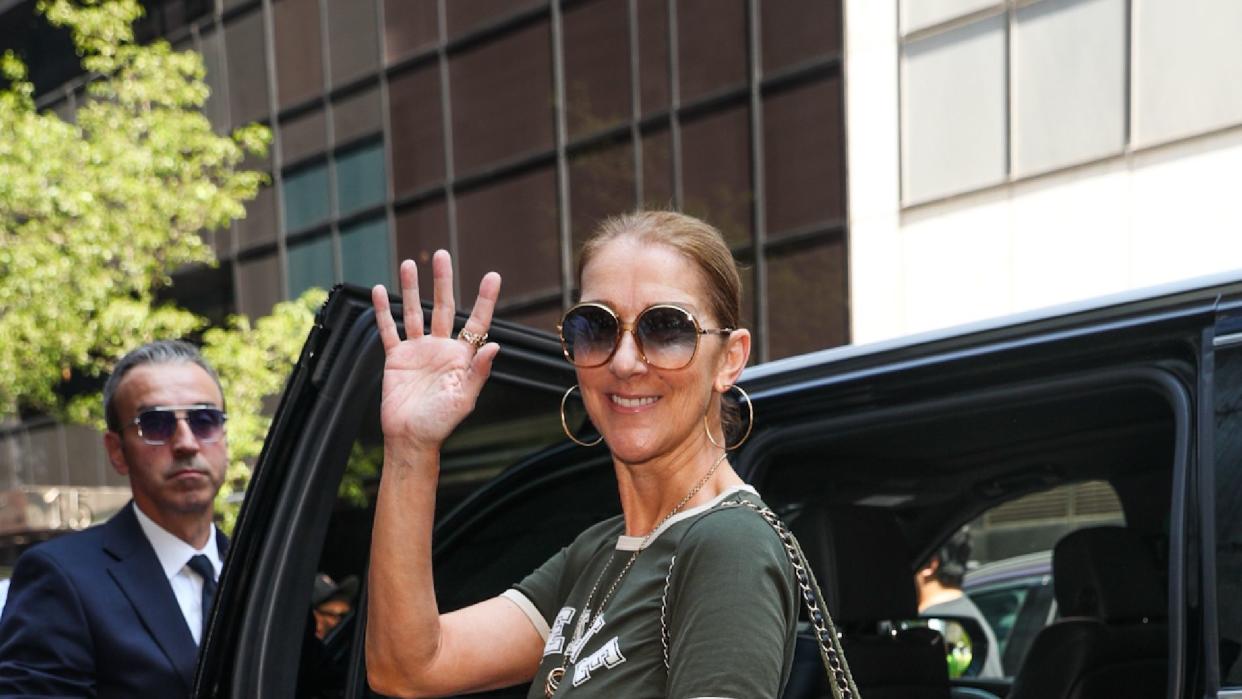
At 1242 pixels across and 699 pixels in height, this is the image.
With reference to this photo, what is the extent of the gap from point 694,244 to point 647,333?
4.5 inches

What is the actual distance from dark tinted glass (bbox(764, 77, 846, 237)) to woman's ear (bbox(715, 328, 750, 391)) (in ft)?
35.9

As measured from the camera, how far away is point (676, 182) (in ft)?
45.9

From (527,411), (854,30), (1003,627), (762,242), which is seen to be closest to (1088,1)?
(854,30)

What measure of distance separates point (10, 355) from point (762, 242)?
6856 millimetres

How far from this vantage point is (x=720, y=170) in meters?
13.6

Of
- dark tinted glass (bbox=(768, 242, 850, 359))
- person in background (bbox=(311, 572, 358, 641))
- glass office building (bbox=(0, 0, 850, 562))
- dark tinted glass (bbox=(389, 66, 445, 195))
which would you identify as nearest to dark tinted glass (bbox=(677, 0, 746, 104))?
glass office building (bbox=(0, 0, 850, 562))

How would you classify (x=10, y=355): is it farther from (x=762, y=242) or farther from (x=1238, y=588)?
(x=1238, y=588)

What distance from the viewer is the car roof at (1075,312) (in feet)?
6.47

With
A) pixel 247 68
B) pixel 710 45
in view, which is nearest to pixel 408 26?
pixel 247 68

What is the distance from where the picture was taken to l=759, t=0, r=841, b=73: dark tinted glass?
1262cm

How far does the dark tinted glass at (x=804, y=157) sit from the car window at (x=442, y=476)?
32.0 feet

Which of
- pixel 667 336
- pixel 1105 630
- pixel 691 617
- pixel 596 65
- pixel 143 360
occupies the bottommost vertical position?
pixel 1105 630

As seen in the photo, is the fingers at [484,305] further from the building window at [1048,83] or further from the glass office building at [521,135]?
the building window at [1048,83]

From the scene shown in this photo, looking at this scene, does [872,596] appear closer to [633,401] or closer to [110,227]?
[633,401]
